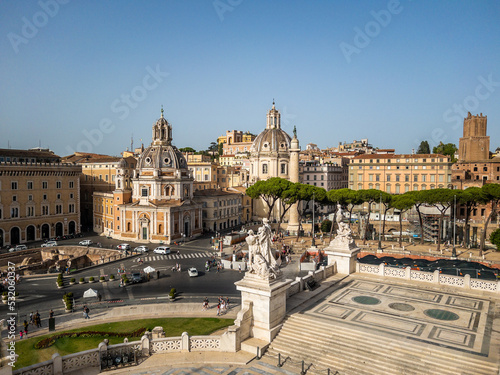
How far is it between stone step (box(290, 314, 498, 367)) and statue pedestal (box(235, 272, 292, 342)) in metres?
1.10

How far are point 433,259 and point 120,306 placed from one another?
102 ft

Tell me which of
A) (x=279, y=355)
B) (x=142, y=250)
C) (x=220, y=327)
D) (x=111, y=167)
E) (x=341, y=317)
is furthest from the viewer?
(x=111, y=167)

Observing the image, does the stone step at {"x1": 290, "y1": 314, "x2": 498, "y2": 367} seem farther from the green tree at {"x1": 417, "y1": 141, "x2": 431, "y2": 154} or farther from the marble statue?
the green tree at {"x1": 417, "y1": 141, "x2": 431, "y2": 154}

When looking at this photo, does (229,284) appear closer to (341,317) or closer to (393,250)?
(341,317)

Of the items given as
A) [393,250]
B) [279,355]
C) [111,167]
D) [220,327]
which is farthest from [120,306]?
[111,167]

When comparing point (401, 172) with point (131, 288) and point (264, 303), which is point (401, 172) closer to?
point (131, 288)

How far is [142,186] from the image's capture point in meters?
60.2

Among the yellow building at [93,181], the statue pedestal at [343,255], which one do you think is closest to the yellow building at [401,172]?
the yellow building at [93,181]

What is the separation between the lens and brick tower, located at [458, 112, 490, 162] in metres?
81.1

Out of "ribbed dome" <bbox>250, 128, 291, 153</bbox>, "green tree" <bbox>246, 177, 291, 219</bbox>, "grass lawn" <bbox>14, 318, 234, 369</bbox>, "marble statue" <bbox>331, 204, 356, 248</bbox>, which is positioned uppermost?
"ribbed dome" <bbox>250, 128, 291, 153</bbox>

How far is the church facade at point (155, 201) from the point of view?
184 ft

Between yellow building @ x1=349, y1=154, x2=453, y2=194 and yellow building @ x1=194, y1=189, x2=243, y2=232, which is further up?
yellow building @ x1=349, y1=154, x2=453, y2=194

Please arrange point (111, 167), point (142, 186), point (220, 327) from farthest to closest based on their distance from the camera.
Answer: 1. point (111, 167)
2. point (142, 186)
3. point (220, 327)

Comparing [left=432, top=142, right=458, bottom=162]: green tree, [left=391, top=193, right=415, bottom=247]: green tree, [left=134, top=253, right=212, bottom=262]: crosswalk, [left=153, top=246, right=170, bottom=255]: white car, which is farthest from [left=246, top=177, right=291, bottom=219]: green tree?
[left=432, top=142, right=458, bottom=162]: green tree
